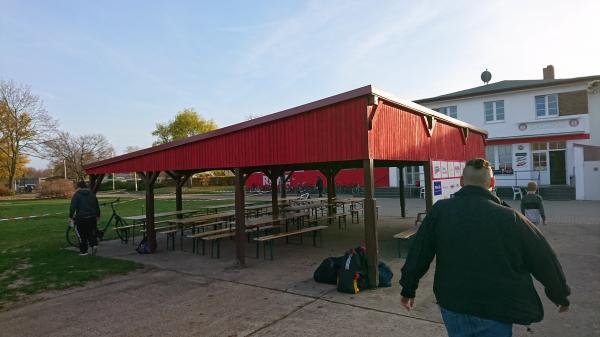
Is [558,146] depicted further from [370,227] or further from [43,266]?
Answer: [43,266]

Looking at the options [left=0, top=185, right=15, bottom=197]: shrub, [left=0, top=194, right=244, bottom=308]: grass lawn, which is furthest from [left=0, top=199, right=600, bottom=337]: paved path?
[left=0, top=185, right=15, bottom=197]: shrub

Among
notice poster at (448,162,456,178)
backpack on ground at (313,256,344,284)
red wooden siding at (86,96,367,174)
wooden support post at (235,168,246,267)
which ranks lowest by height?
backpack on ground at (313,256,344,284)

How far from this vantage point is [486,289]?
232 centimetres

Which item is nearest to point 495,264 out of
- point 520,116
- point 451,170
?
point 451,170

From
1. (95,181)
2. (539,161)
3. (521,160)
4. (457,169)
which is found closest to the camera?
(95,181)

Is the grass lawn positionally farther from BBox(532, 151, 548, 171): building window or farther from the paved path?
BBox(532, 151, 548, 171): building window

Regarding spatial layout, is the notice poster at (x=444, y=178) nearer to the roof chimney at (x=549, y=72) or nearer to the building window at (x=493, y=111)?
the building window at (x=493, y=111)

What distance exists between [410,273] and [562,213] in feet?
53.6

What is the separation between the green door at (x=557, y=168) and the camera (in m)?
24.0

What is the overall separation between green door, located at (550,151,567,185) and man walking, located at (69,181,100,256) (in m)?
25.3

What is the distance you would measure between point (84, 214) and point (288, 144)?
562 cm

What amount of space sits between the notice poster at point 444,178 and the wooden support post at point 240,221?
503cm

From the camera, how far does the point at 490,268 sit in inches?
91.4

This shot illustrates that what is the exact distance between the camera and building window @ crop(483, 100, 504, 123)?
86.0 feet
